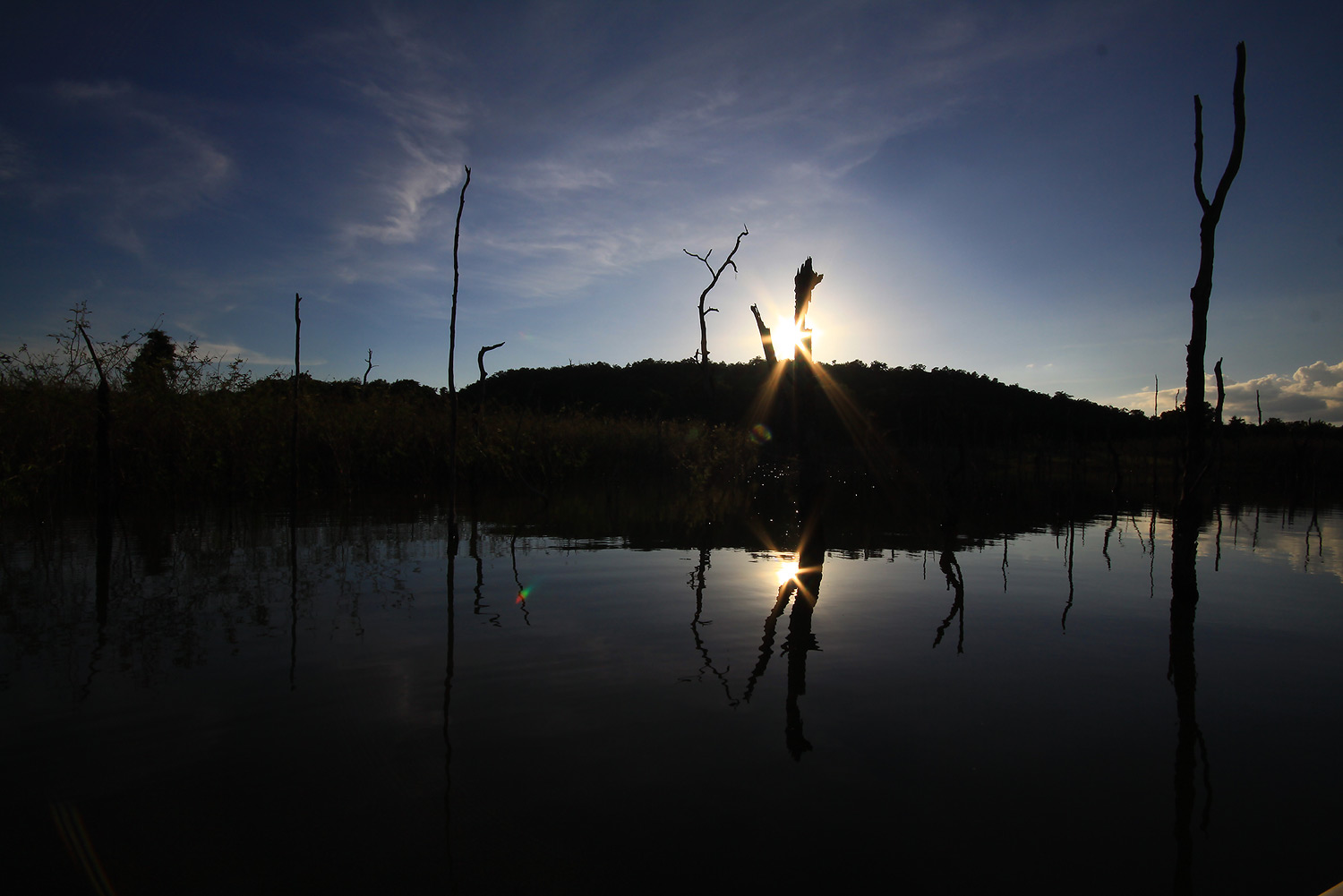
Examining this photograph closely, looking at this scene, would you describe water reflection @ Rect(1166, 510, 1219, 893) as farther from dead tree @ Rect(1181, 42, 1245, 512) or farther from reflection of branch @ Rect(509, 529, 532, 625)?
reflection of branch @ Rect(509, 529, 532, 625)

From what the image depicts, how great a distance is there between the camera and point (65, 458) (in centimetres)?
1198

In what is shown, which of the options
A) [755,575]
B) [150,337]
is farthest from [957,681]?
[150,337]

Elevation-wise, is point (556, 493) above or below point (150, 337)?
below

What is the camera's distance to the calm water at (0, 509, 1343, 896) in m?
2.12

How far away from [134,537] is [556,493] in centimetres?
870

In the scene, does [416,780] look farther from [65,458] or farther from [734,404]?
[734,404]

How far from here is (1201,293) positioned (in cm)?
512

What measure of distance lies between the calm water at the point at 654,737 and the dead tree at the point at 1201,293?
3.60 feet

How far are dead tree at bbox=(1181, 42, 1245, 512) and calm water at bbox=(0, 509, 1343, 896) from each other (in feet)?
3.60

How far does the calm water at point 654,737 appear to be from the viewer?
2117 millimetres

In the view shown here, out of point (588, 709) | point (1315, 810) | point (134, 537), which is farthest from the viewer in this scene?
point (134, 537)

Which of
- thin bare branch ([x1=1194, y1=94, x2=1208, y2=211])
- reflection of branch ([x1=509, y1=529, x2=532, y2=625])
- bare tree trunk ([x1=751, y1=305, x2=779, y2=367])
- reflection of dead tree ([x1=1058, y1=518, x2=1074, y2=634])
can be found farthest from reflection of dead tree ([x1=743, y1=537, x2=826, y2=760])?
bare tree trunk ([x1=751, y1=305, x2=779, y2=367])

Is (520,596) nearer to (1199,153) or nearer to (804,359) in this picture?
(1199,153)

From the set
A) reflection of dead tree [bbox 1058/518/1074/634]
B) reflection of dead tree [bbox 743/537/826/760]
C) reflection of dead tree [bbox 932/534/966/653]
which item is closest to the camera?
reflection of dead tree [bbox 743/537/826/760]
